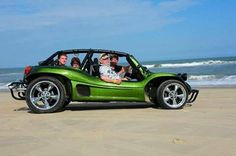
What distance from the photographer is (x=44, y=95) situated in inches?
330

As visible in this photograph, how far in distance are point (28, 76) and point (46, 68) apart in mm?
380

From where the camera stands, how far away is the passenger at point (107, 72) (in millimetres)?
8578

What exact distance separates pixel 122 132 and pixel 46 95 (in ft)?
9.59

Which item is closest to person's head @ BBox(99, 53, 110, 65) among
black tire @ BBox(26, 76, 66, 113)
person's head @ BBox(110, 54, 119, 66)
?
person's head @ BBox(110, 54, 119, 66)

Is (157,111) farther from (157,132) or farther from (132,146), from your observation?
(132,146)

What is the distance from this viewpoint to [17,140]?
547 cm

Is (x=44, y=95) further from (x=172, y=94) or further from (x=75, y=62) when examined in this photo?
(x=172, y=94)

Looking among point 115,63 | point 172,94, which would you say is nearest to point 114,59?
point 115,63

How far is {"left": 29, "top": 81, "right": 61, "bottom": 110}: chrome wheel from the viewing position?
8359 millimetres

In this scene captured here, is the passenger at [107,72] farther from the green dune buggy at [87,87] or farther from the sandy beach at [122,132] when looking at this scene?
the sandy beach at [122,132]

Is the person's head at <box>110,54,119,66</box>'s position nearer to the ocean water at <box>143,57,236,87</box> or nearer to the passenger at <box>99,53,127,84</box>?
the passenger at <box>99,53,127,84</box>

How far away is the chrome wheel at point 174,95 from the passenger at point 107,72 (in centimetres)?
91

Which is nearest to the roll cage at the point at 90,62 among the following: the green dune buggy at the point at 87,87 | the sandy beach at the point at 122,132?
the green dune buggy at the point at 87,87

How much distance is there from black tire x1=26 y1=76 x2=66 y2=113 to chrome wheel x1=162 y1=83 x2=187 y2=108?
1933 millimetres
